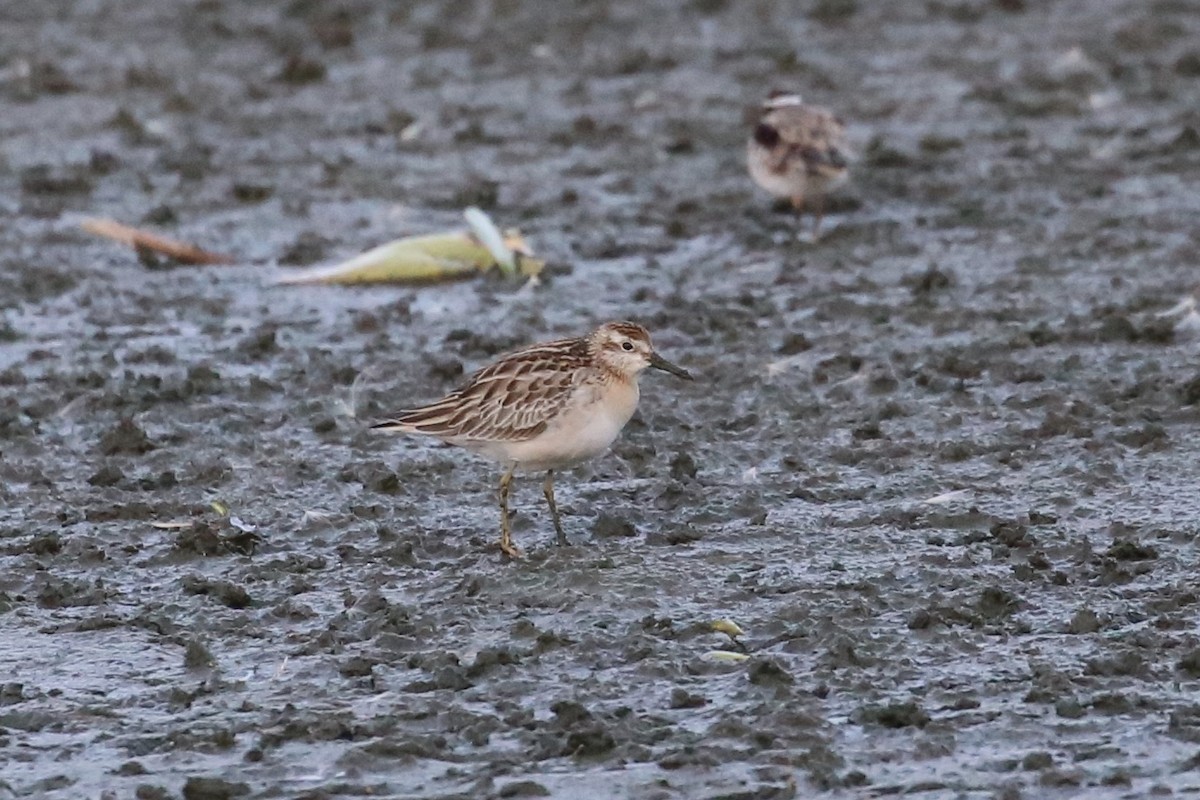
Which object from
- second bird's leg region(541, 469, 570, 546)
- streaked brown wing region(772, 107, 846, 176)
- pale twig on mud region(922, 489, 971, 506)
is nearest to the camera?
second bird's leg region(541, 469, 570, 546)

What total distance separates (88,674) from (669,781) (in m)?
2.24

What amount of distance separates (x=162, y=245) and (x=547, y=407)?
5.42m

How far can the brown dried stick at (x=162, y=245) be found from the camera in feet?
45.3

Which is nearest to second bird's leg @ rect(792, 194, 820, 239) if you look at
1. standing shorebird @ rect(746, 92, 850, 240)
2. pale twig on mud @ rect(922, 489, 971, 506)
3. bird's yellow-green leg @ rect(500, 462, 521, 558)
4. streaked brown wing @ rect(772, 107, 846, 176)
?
standing shorebird @ rect(746, 92, 850, 240)

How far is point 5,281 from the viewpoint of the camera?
44.0 ft

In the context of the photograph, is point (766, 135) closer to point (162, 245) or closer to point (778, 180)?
point (778, 180)

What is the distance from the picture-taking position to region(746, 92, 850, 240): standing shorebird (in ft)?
46.3

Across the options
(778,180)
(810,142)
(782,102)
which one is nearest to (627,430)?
(778,180)

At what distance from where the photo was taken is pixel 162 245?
1386 centimetres

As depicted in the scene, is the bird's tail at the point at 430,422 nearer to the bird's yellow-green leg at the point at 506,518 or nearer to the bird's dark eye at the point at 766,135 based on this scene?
the bird's yellow-green leg at the point at 506,518

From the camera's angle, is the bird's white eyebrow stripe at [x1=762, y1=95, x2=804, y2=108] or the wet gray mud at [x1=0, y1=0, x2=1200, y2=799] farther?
the bird's white eyebrow stripe at [x1=762, y1=95, x2=804, y2=108]

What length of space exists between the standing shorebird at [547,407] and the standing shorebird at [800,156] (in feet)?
15.6

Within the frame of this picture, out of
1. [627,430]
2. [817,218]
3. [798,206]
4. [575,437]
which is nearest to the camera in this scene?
[575,437]

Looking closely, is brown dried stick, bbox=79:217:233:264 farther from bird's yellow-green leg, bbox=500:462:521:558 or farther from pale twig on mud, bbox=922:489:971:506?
pale twig on mud, bbox=922:489:971:506
